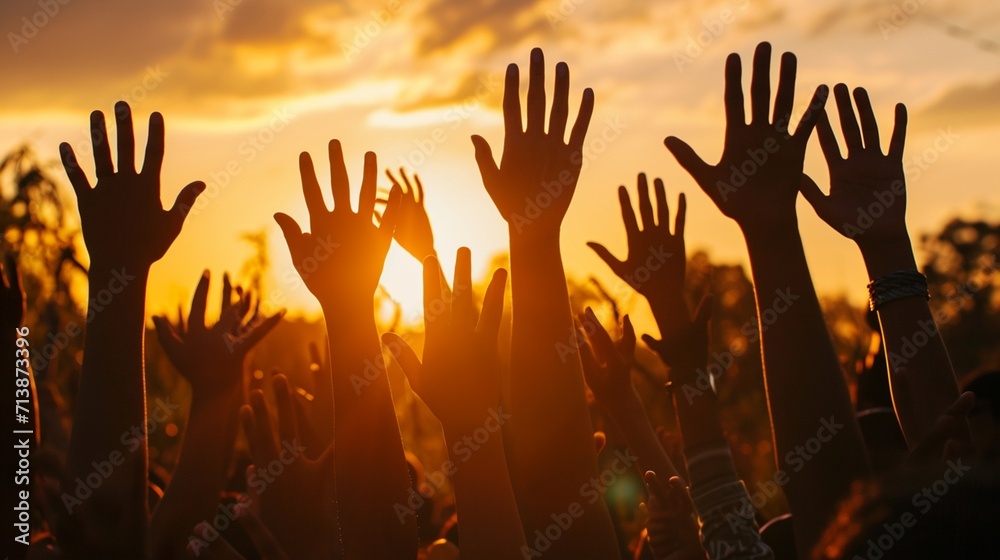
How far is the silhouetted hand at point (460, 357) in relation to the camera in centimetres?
263

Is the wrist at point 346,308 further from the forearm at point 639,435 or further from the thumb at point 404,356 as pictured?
the forearm at point 639,435

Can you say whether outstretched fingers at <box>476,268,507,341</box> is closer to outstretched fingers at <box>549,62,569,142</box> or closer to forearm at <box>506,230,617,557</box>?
forearm at <box>506,230,617,557</box>

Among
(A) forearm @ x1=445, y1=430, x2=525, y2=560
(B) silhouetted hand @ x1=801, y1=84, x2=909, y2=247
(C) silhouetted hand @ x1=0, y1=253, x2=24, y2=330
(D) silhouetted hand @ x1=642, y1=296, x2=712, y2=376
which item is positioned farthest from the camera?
(D) silhouetted hand @ x1=642, y1=296, x2=712, y2=376

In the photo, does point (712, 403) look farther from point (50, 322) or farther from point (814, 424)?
point (50, 322)

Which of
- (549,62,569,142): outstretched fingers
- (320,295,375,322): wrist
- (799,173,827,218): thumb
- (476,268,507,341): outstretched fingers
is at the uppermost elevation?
(549,62,569,142): outstretched fingers

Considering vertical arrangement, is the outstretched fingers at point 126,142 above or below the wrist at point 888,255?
above

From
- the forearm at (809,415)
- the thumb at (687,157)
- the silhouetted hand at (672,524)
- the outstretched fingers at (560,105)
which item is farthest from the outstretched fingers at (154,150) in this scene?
the forearm at (809,415)

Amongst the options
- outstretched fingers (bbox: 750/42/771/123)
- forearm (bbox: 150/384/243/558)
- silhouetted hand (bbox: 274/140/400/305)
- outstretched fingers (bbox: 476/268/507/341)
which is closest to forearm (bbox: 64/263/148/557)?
forearm (bbox: 150/384/243/558)

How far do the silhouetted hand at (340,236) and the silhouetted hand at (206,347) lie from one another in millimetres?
1084

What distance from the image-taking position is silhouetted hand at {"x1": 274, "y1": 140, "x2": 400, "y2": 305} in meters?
3.02

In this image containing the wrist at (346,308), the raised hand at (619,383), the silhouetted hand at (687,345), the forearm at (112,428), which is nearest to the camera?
the forearm at (112,428)

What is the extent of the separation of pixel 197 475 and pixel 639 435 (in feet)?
6.08

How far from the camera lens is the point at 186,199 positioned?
320cm

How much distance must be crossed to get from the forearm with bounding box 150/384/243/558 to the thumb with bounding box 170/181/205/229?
1.06 m
